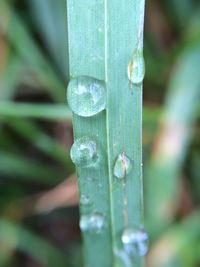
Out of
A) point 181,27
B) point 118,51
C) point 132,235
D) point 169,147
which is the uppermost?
point 181,27

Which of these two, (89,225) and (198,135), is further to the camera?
(198,135)

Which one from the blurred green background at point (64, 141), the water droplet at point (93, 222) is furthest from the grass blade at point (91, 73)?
the blurred green background at point (64, 141)

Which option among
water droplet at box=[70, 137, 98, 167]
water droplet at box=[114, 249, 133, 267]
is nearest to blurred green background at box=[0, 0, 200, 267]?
water droplet at box=[114, 249, 133, 267]

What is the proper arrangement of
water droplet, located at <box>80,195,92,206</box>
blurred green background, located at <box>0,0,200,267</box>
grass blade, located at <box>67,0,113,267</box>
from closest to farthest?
grass blade, located at <box>67,0,113,267</box> < water droplet, located at <box>80,195,92,206</box> < blurred green background, located at <box>0,0,200,267</box>

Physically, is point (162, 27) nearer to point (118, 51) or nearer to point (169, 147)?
point (169, 147)

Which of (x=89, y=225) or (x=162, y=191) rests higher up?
(x=162, y=191)

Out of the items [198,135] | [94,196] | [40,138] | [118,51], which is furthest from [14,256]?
[118,51]

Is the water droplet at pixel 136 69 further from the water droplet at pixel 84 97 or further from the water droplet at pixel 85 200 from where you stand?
the water droplet at pixel 85 200

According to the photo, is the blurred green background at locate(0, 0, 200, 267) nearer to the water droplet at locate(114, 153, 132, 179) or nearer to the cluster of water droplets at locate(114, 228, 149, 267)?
the cluster of water droplets at locate(114, 228, 149, 267)
